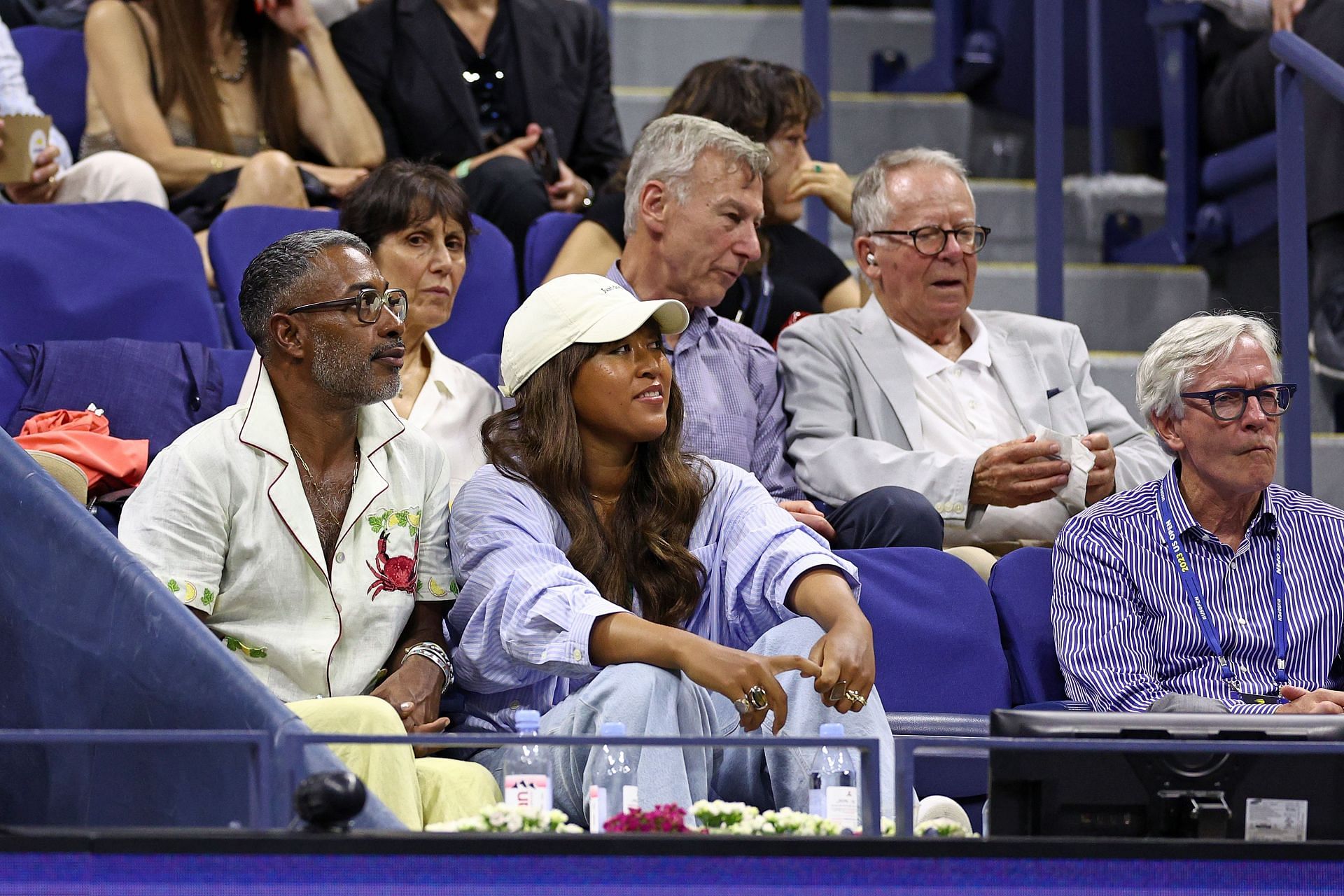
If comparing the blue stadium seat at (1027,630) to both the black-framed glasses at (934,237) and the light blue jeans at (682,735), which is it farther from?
the black-framed glasses at (934,237)

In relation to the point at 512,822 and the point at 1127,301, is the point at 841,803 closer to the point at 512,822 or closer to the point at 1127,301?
the point at 512,822

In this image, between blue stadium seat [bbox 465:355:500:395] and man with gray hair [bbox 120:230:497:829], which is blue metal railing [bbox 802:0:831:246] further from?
man with gray hair [bbox 120:230:497:829]

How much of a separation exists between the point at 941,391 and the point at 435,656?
4.14 ft

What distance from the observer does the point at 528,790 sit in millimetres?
1890

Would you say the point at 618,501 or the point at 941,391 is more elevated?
the point at 941,391

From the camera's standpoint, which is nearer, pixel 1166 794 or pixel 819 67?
pixel 1166 794

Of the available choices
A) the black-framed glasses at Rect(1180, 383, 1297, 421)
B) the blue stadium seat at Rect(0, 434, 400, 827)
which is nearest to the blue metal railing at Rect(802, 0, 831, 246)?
the black-framed glasses at Rect(1180, 383, 1297, 421)

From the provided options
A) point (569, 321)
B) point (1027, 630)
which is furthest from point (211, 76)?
point (1027, 630)

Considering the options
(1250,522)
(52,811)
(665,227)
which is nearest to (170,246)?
(665,227)

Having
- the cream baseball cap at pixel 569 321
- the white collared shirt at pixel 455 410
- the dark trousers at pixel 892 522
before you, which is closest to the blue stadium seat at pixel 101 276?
the white collared shirt at pixel 455 410

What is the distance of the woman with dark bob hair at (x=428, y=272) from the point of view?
10.3 ft

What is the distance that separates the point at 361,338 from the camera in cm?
256

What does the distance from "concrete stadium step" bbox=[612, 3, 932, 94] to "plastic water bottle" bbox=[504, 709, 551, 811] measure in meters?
3.31

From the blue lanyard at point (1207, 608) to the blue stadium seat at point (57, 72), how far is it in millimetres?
2663
